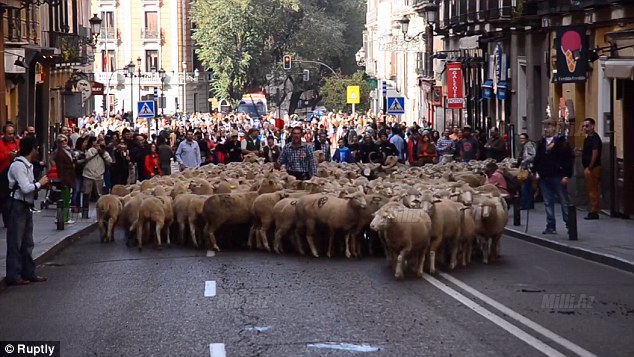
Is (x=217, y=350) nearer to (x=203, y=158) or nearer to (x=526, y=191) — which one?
(x=526, y=191)

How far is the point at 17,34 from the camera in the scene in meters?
39.9

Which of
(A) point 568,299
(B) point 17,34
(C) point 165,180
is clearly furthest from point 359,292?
(B) point 17,34

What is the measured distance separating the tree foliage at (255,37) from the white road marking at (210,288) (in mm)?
71732

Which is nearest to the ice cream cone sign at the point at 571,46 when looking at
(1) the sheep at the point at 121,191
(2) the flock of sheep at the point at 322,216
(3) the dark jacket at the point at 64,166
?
(2) the flock of sheep at the point at 322,216

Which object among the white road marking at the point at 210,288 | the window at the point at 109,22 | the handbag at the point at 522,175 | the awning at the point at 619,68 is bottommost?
the white road marking at the point at 210,288

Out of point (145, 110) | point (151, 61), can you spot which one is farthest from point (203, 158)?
point (151, 61)

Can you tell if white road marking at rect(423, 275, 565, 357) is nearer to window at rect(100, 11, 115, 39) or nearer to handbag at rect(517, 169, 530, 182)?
handbag at rect(517, 169, 530, 182)

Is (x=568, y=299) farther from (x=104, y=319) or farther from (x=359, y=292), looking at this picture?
(x=104, y=319)

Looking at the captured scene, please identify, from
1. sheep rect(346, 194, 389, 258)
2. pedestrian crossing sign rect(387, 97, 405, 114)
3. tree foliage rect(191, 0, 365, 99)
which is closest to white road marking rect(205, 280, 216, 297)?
sheep rect(346, 194, 389, 258)

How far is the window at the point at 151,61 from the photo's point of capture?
100562mm

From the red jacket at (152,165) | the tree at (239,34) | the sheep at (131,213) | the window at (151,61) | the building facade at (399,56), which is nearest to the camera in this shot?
the sheep at (131,213)

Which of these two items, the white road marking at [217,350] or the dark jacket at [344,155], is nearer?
the white road marking at [217,350]

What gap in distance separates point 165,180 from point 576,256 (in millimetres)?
8674

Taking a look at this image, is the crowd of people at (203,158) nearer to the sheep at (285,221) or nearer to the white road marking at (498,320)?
the sheep at (285,221)
